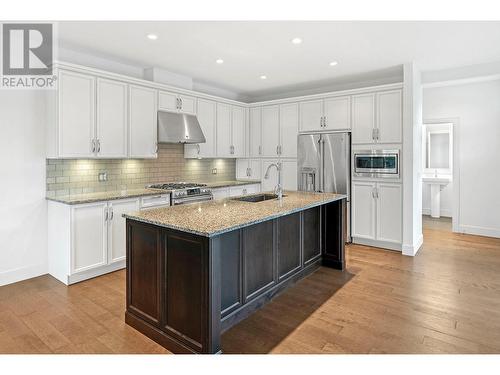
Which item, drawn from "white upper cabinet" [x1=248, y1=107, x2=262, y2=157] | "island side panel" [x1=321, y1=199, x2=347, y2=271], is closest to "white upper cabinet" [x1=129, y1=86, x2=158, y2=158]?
"white upper cabinet" [x1=248, y1=107, x2=262, y2=157]

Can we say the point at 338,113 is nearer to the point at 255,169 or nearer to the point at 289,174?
the point at 289,174

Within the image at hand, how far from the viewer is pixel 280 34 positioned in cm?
357

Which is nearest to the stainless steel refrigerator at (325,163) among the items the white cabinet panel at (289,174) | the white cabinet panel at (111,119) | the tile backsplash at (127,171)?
the white cabinet panel at (289,174)

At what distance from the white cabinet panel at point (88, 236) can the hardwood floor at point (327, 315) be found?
22cm

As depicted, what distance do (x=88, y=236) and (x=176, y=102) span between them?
2360 millimetres

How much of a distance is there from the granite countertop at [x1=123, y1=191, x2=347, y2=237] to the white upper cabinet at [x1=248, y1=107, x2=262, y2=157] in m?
3.13

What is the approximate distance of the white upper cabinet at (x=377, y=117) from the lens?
4.73m

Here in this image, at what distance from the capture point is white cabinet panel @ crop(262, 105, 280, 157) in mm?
6051

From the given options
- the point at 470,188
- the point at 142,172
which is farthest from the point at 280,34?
the point at 470,188

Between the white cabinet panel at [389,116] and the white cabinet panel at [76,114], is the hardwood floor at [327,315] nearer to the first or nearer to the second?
the white cabinet panel at [76,114]

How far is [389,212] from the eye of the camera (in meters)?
4.87

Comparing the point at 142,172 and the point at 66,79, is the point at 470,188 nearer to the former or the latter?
the point at 142,172

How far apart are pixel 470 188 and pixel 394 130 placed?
7.59ft
